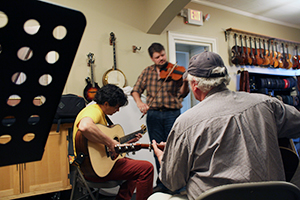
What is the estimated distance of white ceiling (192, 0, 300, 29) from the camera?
3982 millimetres

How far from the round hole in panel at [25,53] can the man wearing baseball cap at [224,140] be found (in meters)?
0.64

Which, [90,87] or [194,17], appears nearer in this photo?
[90,87]

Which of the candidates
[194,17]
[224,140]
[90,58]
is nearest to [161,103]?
[90,58]

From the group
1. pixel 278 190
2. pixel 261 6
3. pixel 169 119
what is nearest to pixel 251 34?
pixel 261 6

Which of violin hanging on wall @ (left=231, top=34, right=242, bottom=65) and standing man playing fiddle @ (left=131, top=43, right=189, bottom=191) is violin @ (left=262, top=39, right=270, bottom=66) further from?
standing man playing fiddle @ (left=131, top=43, right=189, bottom=191)

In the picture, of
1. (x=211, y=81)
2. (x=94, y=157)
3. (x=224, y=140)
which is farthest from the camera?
(x=94, y=157)

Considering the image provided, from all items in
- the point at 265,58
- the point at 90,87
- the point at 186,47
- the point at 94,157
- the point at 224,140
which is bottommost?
the point at 94,157

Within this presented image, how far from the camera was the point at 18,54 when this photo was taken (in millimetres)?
349

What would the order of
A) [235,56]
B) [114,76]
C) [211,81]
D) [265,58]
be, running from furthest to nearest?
[265,58] < [235,56] < [114,76] < [211,81]

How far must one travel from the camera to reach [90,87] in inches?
110

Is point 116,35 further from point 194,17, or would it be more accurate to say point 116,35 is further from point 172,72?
point 194,17

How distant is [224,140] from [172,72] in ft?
5.39

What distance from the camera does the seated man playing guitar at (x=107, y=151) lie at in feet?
4.88

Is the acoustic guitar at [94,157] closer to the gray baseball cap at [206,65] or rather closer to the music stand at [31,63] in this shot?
→ the gray baseball cap at [206,65]
